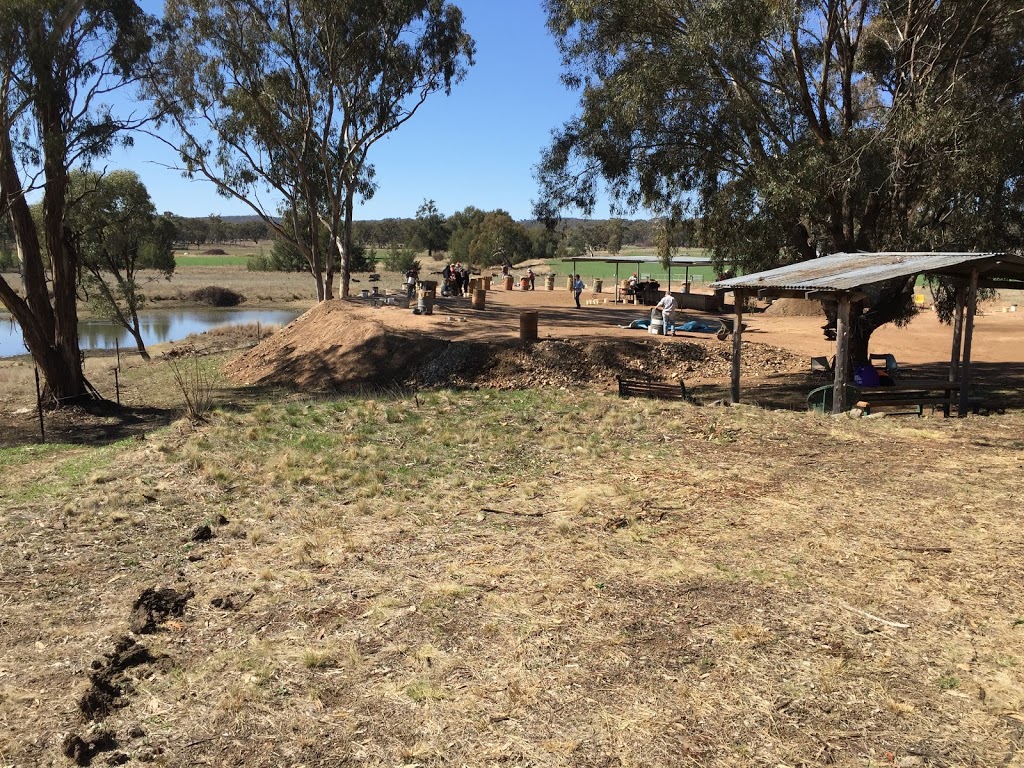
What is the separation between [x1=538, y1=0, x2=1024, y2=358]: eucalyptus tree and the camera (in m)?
13.2

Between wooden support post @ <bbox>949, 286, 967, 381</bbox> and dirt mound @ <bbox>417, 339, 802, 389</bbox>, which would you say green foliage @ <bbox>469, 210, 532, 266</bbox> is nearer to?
dirt mound @ <bbox>417, 339, 802, 389</bbox>

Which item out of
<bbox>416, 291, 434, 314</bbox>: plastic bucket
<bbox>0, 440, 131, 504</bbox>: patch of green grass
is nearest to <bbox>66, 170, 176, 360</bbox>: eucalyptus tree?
<bbox>416, 291, 434, 314</bbox>: plastic bucket

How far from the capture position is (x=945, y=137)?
41.2 feet

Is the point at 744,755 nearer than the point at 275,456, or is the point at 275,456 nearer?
the point at 744,755

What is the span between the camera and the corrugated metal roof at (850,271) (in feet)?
37.2

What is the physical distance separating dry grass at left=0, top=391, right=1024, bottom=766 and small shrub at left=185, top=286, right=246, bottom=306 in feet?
182

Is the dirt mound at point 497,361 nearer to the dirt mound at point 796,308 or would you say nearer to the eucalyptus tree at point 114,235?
the dirt mound at point 796,308

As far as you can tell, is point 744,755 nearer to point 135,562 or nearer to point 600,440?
point 135,562

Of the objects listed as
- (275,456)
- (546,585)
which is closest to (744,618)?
(546,585)

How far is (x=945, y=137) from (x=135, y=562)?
12.8m

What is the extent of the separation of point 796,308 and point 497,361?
17.9 metres

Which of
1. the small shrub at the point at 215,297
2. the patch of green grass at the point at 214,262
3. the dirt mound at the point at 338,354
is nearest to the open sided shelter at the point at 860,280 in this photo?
the dirt mound at the point at 338,354

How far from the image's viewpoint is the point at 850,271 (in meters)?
12.3

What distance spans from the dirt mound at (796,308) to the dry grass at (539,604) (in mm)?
21349
